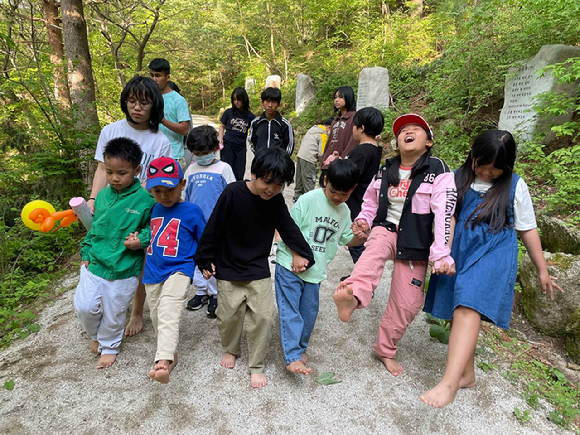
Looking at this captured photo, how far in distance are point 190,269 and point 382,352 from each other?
1559mm

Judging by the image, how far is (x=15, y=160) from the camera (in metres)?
4.80

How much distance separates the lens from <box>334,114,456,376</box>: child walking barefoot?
6.65ft

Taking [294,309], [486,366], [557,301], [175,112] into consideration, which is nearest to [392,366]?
[486,366]

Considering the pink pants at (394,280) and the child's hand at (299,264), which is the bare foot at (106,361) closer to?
the child's hand at (299,264)

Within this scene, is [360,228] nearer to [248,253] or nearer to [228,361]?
[248,253]

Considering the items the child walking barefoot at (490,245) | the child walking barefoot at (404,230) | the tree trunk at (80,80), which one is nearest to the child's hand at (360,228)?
the child walking barefoot at (404,230)

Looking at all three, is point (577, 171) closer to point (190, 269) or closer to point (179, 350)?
point (190, 269)

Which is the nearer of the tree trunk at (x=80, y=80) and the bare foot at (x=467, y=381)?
the bare foot at (x=467, y=381)

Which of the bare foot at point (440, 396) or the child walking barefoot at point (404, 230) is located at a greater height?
the child walking barefoot at point (404, 230)

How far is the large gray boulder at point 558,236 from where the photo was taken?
337cm

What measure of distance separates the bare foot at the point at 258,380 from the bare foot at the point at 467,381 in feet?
4.47

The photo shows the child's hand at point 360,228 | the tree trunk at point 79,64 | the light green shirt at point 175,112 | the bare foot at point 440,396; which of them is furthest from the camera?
the tree trunk at point 79,64

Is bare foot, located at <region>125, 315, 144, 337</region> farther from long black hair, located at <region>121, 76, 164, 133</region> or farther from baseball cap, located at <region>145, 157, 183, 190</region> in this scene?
long black hair, located at <region>121, 76, 164, 133</region>

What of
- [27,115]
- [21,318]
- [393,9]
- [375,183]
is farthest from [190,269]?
[393,9]
